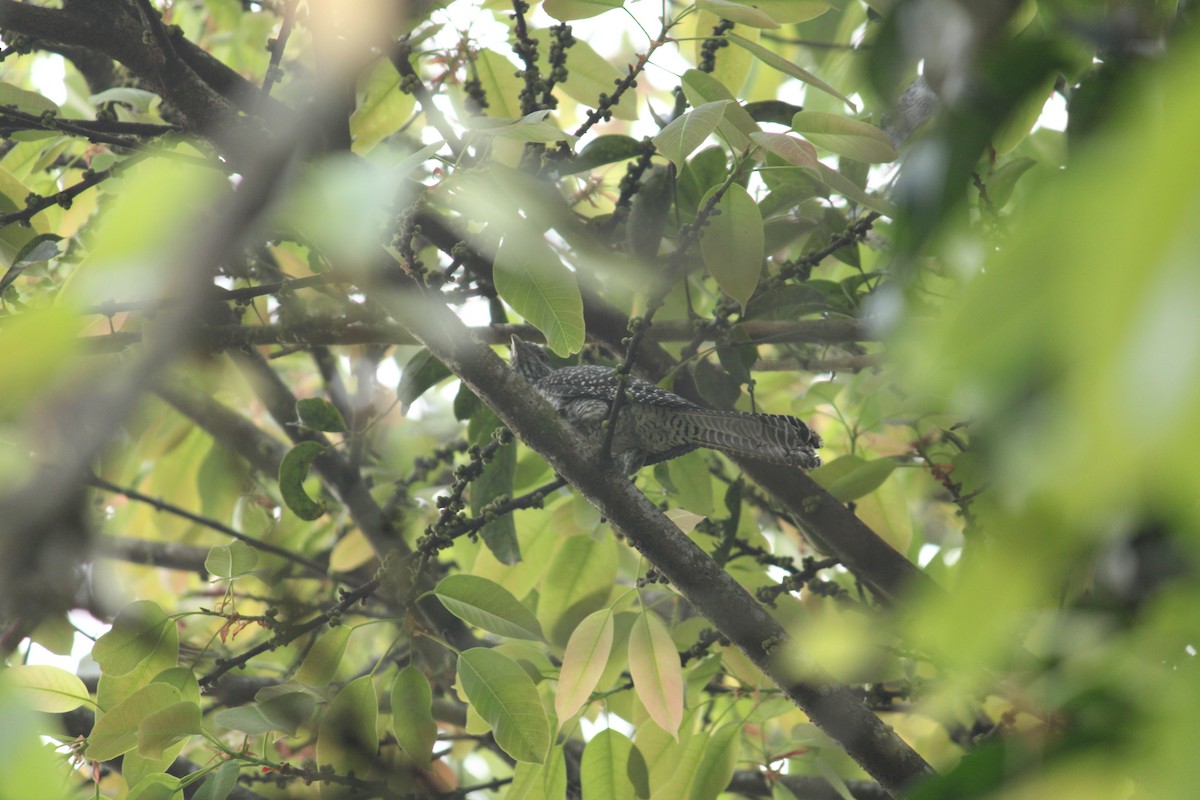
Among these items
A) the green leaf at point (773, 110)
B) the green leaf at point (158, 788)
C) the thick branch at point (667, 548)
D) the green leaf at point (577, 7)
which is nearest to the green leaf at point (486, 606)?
the thick branch at point (667, 548)

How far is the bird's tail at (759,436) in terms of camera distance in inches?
93.4

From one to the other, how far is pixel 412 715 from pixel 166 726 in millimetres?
495

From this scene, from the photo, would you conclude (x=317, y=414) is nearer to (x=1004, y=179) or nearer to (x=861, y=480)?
(x=861, y=480)

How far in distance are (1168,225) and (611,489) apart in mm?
1731

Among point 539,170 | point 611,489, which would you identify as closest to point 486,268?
point 539,170

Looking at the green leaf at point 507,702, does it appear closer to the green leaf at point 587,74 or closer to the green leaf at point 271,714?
the green leaf at point 271,714

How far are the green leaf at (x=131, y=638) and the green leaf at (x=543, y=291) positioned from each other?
1.07 metres

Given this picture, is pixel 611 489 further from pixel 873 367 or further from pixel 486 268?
pixel 873 367

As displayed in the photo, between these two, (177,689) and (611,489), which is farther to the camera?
(611,489)

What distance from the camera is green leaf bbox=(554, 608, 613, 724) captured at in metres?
2.08

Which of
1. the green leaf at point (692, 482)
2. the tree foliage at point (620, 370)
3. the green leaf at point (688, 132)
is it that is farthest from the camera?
the green leaf at point (692, 482)

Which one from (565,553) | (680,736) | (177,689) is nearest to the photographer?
(177,689)

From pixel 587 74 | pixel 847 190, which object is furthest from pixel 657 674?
pixel 587 74

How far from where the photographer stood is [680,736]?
2434 millimetres
